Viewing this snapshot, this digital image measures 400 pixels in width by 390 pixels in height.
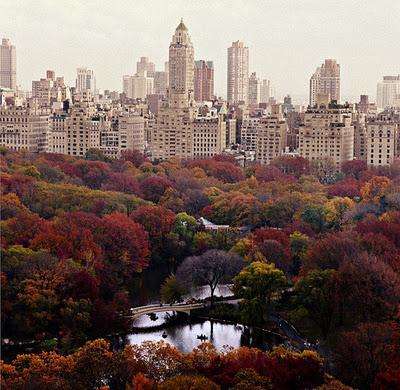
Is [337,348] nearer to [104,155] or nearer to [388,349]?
[388,349]

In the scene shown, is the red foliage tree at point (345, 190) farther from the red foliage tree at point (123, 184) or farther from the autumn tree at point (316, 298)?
the autumn tree at point (316, 298)

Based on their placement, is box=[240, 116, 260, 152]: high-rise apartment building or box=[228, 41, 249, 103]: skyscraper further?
box=[228, 41, 249, 103]: skyscraper

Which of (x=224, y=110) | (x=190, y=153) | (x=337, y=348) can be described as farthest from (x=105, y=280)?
(x=224, y=110)

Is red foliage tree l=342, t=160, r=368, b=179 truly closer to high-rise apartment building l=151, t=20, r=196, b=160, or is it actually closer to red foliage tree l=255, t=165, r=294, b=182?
red foliage tree l=255, t=165, r=294, b=182

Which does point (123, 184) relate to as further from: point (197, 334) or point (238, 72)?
point (238, 72)

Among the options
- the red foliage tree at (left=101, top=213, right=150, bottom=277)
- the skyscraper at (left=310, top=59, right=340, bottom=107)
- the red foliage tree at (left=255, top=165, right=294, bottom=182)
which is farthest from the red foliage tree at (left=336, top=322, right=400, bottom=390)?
the skyscraper at (left=310, top=59, right=340, bottom=107)

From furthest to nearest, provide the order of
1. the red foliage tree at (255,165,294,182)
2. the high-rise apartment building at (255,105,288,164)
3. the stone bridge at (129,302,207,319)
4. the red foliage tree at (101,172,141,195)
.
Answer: the high-rise apartment building at (255,105,288,164), the red foliage tree at (255,165,294,182), the red foliage tree at (101,172,141,195), the stone bridge at (129,302,207,319)
